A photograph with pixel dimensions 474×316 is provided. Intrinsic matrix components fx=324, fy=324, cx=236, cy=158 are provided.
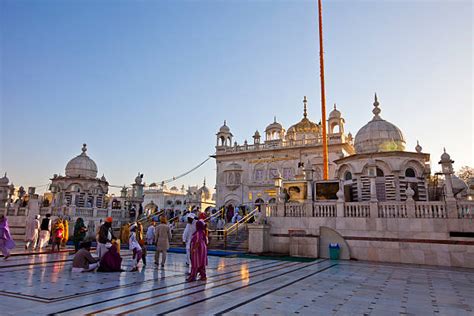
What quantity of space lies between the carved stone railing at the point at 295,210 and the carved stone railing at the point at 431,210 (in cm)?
442

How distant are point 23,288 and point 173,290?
2.82 meters

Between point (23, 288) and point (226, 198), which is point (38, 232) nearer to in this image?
point (23, 288)

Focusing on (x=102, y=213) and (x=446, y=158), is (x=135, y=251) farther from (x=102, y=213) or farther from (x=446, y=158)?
(x=102, y=213)

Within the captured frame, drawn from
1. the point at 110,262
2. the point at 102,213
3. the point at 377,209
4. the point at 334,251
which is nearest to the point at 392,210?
the point at 377,209

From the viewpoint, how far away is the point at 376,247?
1236 centimetres

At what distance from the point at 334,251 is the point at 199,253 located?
23.8ft

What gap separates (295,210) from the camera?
571 inches

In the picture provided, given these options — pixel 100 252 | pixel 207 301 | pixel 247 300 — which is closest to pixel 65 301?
pixel 207 301

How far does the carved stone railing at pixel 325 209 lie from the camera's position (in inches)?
536

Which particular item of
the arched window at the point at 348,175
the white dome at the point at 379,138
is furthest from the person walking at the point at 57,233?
the white dome at the point at 379,138

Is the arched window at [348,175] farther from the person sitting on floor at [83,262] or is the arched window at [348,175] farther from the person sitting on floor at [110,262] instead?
the person sitting on floor at [83,262]

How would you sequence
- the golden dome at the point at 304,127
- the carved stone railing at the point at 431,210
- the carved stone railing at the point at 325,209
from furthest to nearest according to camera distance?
the golden dome at the point at 304,127, the carved stone railing at the point at 325,209, the carved stone railing at the point at 431,210

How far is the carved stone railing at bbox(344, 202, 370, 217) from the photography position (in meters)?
13.0

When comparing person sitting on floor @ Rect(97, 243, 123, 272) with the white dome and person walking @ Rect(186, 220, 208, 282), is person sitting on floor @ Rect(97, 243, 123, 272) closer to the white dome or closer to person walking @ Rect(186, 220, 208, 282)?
person walking @ Rect(186, 220, 208, 282)
